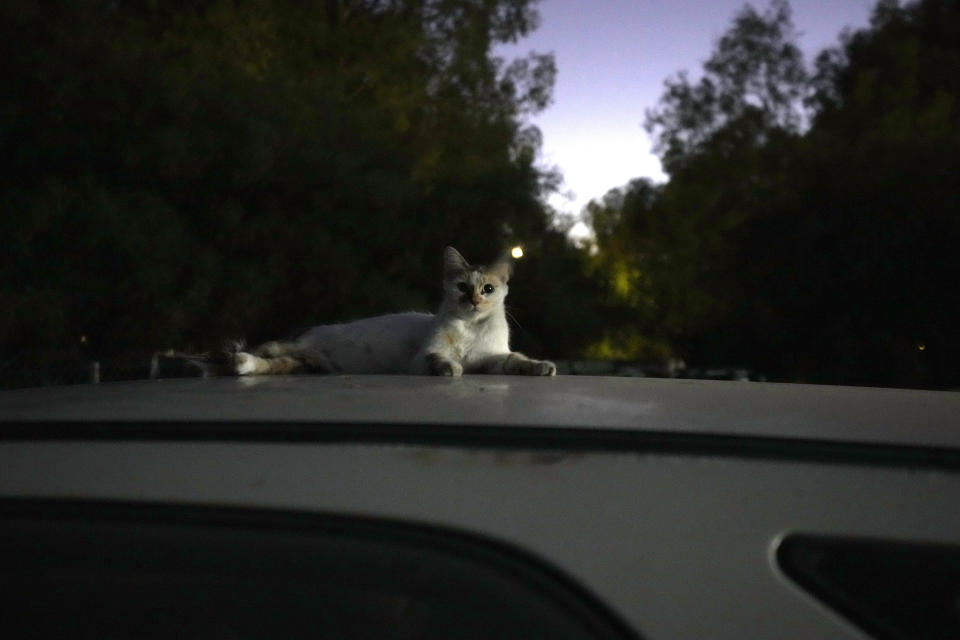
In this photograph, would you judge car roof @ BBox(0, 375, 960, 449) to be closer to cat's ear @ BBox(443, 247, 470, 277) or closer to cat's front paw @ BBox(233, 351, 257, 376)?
cat's front paw @ BBox(233, 351, 257, 376)

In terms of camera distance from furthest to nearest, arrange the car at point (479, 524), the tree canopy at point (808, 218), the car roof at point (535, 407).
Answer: the tree canopy at point (808, 218) < the car roof at point (535, 407) < the car at point (479, 524)

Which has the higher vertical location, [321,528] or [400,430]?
[400,430]

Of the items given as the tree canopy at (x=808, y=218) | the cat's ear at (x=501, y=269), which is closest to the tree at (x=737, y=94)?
the tree canopy at (x=808, y=218)

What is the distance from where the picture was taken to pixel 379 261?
727 inches

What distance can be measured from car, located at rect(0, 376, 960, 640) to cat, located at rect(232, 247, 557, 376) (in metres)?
2.38

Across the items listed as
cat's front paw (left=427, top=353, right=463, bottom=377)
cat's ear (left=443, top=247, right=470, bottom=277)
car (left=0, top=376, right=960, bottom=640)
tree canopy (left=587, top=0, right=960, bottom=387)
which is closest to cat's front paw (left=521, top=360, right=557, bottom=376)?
cat's front paw (left=427, top=353, right=463, bottom=377)

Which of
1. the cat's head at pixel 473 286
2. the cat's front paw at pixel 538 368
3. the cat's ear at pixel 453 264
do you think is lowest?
the cat's front paw at pixel 538 368

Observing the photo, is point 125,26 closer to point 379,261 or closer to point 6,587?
point 379,261

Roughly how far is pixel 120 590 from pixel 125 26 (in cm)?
1827

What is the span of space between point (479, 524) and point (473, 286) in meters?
3.96

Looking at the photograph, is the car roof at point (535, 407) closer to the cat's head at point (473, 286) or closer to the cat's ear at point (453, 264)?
the cat's head at point (473, 286)

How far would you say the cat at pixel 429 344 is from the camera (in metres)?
3.98

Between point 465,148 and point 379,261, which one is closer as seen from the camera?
point 379,261

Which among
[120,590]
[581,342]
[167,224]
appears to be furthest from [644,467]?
[581,342]
